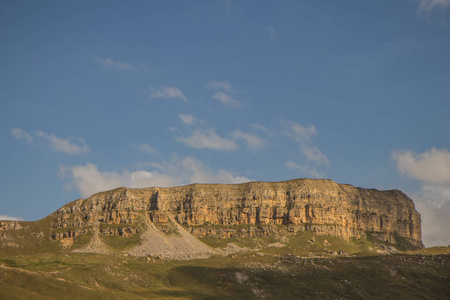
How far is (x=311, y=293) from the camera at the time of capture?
160875 mm

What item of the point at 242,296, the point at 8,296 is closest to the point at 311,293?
the point at 242,296

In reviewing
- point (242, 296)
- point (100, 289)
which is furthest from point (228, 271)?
point (100, 289)

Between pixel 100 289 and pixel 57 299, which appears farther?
pixel 100 289

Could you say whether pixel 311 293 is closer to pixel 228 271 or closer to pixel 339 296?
pixel 339 296

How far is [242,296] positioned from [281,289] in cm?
1299

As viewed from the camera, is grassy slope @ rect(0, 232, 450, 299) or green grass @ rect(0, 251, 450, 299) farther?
grassy slope @ rect(0, 232, 450, 299)

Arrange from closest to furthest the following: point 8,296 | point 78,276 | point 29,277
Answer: point 8,296
point 29,277
point 78,276

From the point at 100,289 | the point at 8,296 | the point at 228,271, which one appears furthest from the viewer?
the point at 228,271

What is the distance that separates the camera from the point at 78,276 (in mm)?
162125

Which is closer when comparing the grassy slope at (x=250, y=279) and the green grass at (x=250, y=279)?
the green grass at (x=250, y=279)

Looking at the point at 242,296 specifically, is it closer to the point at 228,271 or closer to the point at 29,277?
the point at 228,271

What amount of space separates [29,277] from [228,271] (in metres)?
61.4

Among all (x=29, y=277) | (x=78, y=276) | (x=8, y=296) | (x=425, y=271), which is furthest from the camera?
(x=425, y=271)

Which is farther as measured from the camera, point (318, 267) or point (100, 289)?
point (318, 267)
